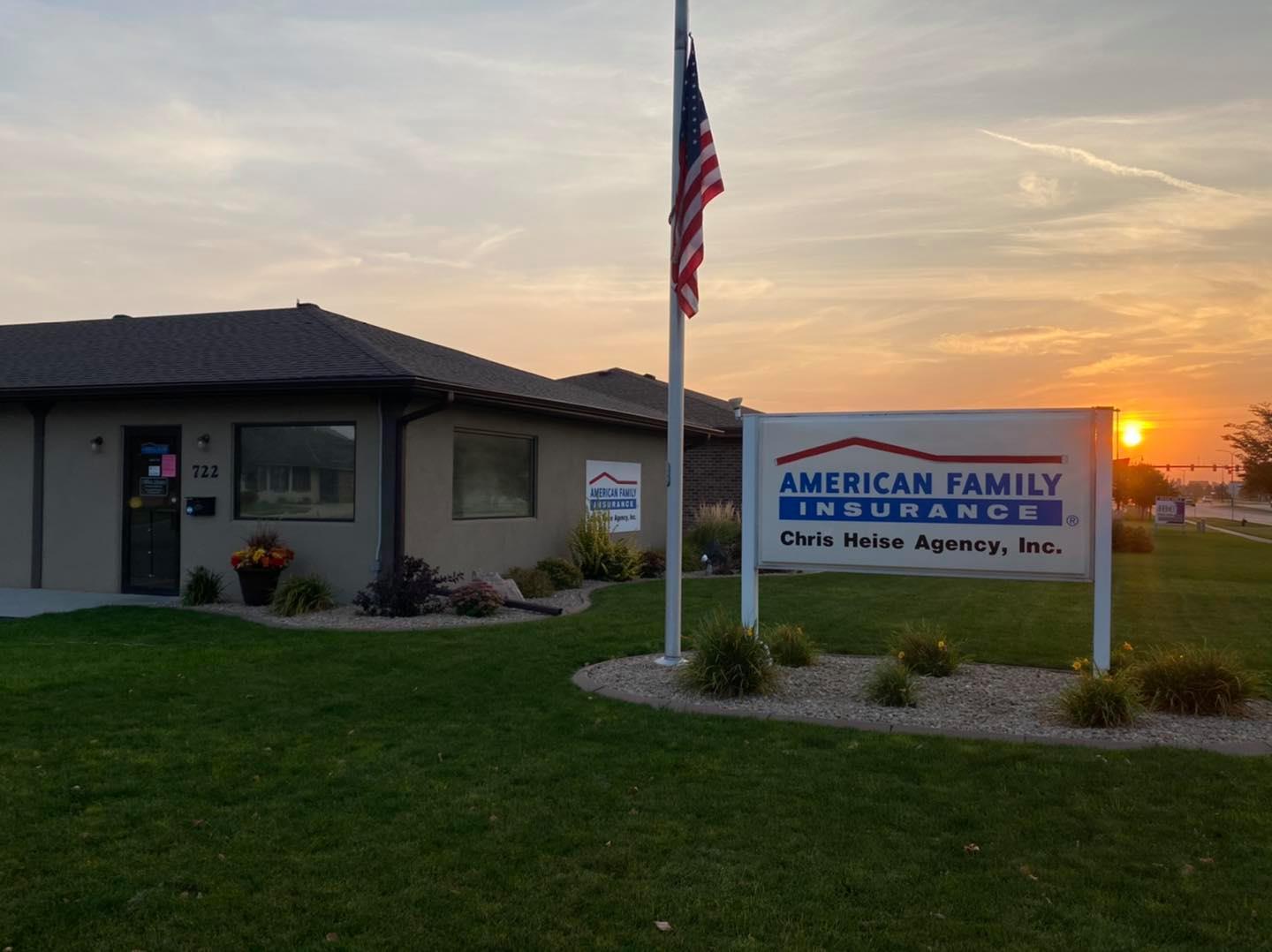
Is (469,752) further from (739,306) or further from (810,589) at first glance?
(739,306)

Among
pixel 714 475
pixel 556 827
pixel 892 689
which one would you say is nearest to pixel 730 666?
pixel 892 689

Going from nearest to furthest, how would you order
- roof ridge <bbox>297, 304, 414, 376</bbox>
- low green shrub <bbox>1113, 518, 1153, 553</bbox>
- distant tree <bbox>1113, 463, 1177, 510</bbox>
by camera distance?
roof ridge <bbox>297, 304, 414, 376</bbox> < low green shrub <bbox>1113, 518, 1153, 553</bbox> < distant tree <bbox>1113, 463, 1177, 510</bbox>

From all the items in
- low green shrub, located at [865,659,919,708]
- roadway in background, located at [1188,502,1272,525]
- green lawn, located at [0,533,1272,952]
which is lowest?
green lawn, located at [0,533,1272,952]

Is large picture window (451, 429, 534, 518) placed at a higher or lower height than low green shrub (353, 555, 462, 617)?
higher

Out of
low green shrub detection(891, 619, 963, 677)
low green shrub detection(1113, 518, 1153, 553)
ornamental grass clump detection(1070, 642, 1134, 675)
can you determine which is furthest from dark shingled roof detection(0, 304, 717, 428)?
low green shrub detection(1113, 518, 1153, 553)

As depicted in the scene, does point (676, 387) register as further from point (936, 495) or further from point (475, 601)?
point (475, 601)

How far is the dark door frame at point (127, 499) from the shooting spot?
13148mm

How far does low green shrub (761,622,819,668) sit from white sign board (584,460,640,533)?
28.8 ft

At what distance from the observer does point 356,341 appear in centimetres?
1351

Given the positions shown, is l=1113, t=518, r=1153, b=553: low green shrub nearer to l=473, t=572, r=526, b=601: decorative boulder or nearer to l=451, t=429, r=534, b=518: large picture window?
l=451, t=429, r=534, b=518: large picture window

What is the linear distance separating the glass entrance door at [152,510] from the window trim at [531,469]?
3629 mm

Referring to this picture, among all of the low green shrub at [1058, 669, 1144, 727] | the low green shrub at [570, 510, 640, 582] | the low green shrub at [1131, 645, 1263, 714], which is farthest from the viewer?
the low green shrub at [570, 510, 640, 582]

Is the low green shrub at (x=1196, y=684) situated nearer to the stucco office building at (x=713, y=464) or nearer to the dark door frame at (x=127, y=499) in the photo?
the dark door frame at (x=127, y=499)

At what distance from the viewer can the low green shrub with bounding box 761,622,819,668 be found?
327 inches
